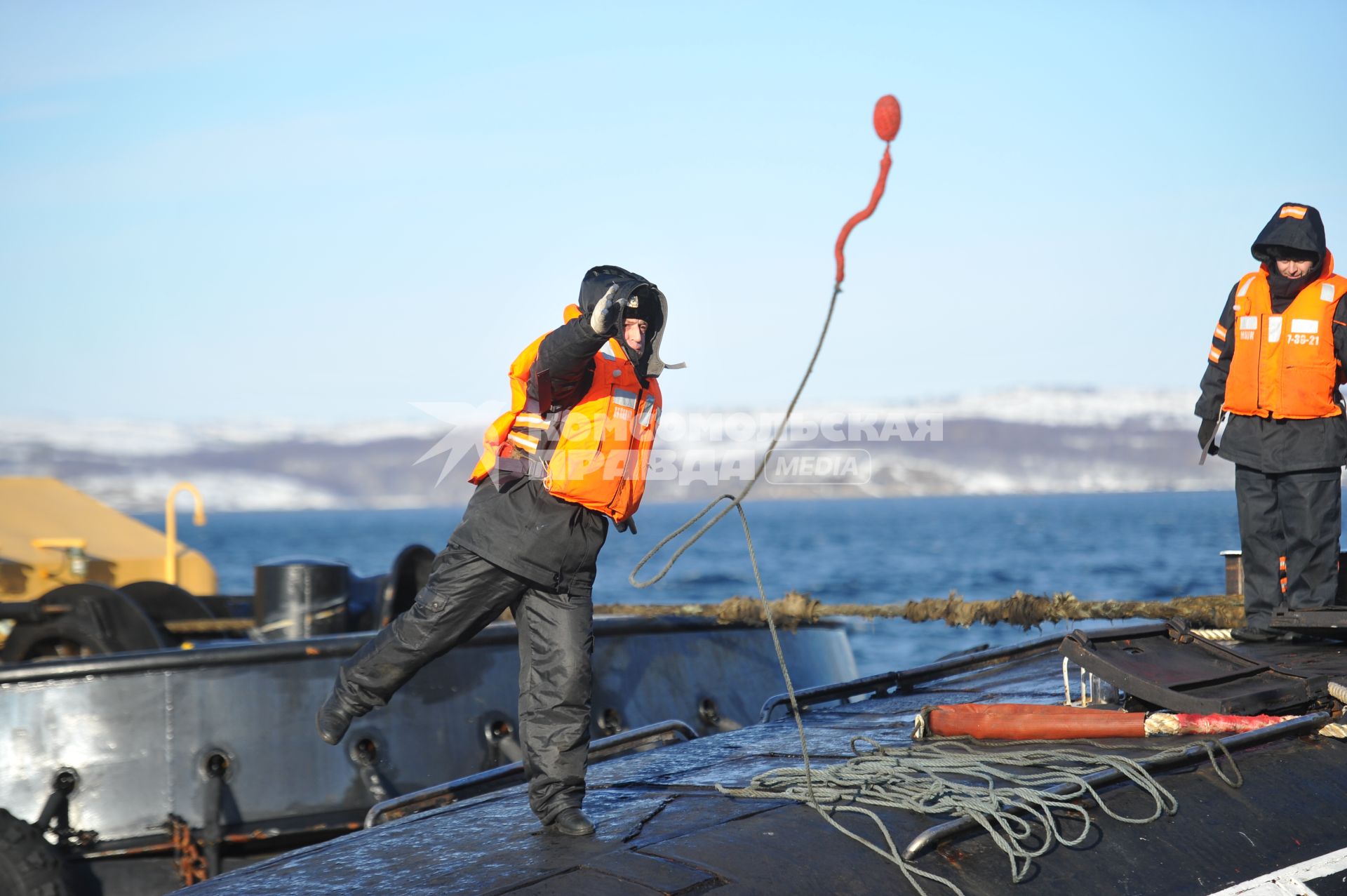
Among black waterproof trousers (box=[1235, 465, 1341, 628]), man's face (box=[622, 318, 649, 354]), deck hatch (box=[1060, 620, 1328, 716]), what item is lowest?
deck hatch (box=[1060, 620, 1328, 716])

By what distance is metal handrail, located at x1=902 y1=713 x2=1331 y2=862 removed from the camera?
3.48 metres

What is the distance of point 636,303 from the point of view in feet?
12.9

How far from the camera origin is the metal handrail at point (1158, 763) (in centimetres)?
348

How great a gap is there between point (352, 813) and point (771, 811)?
3.33 metres

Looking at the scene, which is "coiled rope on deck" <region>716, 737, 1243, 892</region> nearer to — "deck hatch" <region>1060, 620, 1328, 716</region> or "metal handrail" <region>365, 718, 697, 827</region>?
"deck hatch" <region>1060, 620, 1328, 716</region>

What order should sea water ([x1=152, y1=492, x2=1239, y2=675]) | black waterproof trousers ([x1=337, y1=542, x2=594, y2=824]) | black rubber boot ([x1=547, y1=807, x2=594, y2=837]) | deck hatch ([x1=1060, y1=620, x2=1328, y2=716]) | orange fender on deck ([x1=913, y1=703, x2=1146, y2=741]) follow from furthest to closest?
sea water ([x1=152, y1=492, x2=1239, y2=675])
deck hatch ([x1=1060, y1=620, x2=1328, y2=716])
orange fender on deck ([x1=913, y1=703, x2=1146, y2=741])
black waterproof trousers ([x1=337, y1=542, x2=594, y2=824])
black rubber boot ([x1=547, y1=807, x2=594, y2=837])

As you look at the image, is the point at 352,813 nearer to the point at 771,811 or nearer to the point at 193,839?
the point at 193,839

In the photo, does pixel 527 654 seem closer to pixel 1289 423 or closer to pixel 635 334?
pixel 635 334

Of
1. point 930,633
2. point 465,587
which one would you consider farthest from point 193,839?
point 930,633

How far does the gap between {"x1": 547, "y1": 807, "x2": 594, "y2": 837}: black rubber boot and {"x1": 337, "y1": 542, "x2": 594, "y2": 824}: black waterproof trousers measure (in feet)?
0.06

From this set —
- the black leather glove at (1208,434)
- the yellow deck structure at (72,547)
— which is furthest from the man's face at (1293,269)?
the yellow deck structure at (72,547)

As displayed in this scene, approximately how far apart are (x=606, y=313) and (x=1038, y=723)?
2045mm

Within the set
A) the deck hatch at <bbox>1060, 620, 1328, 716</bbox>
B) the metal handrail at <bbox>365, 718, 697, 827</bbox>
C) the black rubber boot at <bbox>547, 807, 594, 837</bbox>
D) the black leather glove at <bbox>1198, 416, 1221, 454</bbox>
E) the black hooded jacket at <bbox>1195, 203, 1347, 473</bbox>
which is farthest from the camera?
the black leather glove at <bbox>1198, 416, 1221, 454</bbox>

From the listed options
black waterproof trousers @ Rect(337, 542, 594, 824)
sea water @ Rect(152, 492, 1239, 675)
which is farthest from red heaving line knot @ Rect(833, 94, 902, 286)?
sea water @ Rect(152, 492, 1239, 675)
